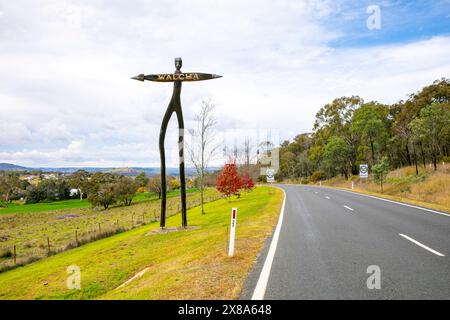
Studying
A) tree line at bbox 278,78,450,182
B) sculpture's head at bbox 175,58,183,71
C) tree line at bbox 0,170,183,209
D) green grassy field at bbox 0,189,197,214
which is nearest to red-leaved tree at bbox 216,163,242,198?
tree line at bbox 278,78,450,182

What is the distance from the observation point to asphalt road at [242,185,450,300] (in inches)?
186

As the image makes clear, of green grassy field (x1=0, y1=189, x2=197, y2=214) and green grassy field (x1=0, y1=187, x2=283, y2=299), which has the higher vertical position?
green grassy field (x1=0, y1=187, x2=283, y2=299)

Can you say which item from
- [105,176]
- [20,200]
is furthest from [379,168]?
[20,200]

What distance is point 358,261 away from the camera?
20.7ft

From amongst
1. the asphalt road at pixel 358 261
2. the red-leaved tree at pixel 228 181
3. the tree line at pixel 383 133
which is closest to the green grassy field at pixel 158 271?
the asphalt road at pixel 358 261

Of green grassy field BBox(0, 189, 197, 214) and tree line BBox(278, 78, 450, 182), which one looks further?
green grassy field BBox(0, 189, 197, 214)

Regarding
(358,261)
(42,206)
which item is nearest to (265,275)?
(358,261)

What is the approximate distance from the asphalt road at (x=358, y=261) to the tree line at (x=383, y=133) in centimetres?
2260

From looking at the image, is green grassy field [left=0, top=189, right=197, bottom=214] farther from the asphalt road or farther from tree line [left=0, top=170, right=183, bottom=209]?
the asphalt road

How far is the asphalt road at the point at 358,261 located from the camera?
471 cm

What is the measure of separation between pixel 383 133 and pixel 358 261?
160ft

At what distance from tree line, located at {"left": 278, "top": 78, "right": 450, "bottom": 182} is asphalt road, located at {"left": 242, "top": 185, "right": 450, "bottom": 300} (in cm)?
2260

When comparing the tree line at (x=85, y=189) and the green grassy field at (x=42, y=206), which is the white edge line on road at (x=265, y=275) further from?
the green grassy field at (x=42, y=206)
